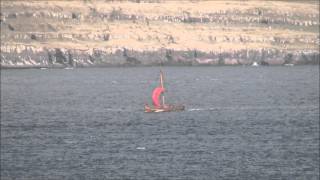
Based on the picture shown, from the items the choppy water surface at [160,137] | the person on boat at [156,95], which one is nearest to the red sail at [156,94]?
the person on boat at [156,95]

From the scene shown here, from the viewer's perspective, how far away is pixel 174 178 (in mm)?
79938

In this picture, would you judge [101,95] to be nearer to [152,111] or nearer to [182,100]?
[182,100]

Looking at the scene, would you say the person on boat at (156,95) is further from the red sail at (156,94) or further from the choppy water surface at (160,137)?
the choppy water surface at (160,137)

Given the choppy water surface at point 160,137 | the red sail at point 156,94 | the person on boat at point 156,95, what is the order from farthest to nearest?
the person on boat at point 156,95 < the red sail at point 156,94 < the choppy water surface at point 160,137

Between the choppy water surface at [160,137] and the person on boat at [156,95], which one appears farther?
the person on boat at [156,95]

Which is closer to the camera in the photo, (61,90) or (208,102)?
(208,102)

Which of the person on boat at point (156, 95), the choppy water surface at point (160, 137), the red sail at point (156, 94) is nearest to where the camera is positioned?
the choppy water surface at point (160, 137)

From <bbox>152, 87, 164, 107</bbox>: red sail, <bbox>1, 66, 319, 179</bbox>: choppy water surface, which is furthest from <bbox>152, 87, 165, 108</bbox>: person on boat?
<bbox>1, 66, 319, 179</bbox>: choppy water surface

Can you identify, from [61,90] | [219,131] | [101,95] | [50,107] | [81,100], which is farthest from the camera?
[61,90]

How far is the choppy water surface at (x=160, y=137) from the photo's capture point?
273ft

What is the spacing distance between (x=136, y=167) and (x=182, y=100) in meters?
73.7

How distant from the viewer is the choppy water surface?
8325 centimetres

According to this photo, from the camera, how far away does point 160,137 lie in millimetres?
103562

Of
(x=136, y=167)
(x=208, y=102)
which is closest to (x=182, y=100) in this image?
(x=208, y=102)
